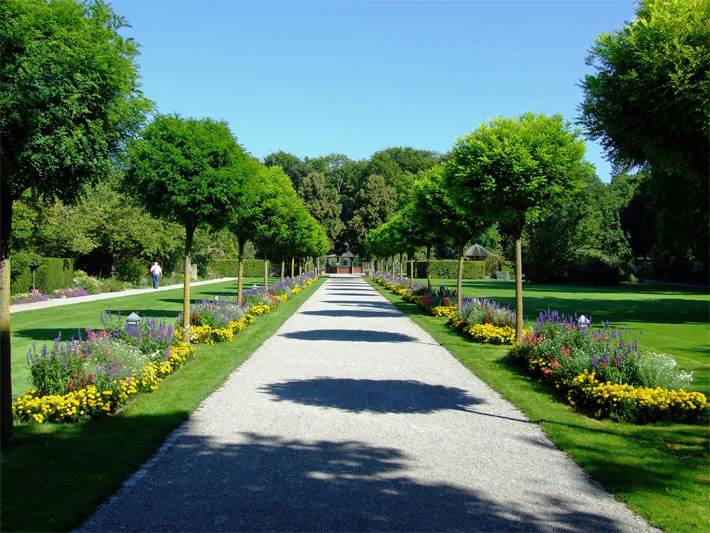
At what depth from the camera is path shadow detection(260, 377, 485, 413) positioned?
285 inches

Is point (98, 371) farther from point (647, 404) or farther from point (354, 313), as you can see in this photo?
point (354, 313)

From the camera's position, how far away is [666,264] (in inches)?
1989

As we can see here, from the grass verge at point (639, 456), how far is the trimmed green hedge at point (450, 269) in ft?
171

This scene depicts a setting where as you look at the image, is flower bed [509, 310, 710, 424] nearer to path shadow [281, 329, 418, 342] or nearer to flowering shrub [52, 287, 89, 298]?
path shadow [281, 329, 418, 342]

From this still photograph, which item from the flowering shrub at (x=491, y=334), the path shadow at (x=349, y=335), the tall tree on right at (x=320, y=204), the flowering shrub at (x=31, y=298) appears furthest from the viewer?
the tall tree on right at (x=320, y=204)

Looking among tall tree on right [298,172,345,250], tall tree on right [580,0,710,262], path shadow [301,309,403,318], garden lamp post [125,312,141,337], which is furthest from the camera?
tall tree on right [298,172,345,250]

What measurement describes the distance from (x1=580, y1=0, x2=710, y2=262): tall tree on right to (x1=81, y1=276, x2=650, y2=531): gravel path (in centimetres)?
334

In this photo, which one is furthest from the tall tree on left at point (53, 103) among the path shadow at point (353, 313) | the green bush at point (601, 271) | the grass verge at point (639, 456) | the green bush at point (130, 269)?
the green bush at point (601, 271)

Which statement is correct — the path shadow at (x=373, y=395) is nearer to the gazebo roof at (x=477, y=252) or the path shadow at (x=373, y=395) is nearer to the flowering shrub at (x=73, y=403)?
the flowering shrub at (x=73, y=403)

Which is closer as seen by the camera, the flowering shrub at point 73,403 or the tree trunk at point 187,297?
the flowering shrub at point 73,403

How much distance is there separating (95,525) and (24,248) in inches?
1012

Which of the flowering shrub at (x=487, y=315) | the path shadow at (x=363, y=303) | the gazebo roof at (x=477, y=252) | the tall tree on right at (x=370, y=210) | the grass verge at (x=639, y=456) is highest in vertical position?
the tall tree on right at (x=370, y=210)

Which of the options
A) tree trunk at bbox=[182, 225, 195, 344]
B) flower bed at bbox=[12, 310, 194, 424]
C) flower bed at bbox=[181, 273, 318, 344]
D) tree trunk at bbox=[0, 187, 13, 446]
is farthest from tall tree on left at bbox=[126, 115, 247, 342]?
tree trunk at bbox=[0, 187, 13, 446]

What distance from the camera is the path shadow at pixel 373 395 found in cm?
724
